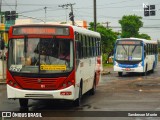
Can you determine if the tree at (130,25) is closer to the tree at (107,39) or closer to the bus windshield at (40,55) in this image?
the tree at (107,39)

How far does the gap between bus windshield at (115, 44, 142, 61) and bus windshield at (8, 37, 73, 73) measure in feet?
70.3

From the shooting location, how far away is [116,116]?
14.0 meters

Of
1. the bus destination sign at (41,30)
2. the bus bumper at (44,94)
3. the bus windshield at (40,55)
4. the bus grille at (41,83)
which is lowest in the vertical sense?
the bus bumper at (44,94)

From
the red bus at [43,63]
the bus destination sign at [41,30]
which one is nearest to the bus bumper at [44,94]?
the red bus at [43,63]

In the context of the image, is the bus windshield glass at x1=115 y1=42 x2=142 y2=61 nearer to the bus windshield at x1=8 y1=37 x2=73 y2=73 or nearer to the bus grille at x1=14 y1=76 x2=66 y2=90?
the bus windshield at x1=8 y1=37 x2=73 y2=73

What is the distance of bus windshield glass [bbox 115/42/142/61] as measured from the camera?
36.9m

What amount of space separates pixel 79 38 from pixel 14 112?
12.2 ft

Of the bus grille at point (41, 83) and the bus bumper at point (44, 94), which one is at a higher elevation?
the bus grille at point (41, 83)

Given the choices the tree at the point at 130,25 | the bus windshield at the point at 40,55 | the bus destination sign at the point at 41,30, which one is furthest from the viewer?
the tree at the point at 130,25

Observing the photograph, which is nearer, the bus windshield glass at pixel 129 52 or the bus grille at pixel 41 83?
the bus grille at pixel 41 83

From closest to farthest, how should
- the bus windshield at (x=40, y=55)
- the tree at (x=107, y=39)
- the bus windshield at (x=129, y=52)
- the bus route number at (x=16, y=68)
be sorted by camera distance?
the bus windshield at (x=40, y=55) < the bus route number at (x=16, y=68) < the bus windshield at (x=129, y=52) < the tree at (x=107, y=39)

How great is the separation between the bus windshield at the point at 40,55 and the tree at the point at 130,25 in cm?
8531

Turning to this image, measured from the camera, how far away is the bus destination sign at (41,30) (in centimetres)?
1576

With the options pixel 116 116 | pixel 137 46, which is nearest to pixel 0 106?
pixel 116 116
